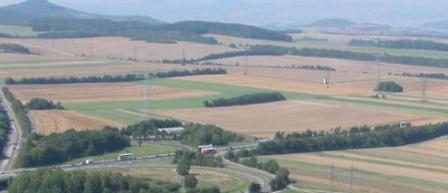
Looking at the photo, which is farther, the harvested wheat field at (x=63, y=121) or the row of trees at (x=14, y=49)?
the row of trees at (x=14, y=49)

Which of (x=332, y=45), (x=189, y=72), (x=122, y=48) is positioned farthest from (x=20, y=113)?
(x=332, y=45)

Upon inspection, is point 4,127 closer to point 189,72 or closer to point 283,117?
point 283,117

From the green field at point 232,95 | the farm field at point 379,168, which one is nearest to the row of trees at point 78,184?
the farm field at point 379,168

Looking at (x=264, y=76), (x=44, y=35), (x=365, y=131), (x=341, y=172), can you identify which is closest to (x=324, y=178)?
(x=341, y=172)

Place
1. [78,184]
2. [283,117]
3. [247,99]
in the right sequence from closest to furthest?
[78,184] → [283,117] → [247,99]

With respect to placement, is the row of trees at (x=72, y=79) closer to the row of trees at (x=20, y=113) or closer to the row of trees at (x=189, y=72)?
the row of trees at (x=189, y=72)

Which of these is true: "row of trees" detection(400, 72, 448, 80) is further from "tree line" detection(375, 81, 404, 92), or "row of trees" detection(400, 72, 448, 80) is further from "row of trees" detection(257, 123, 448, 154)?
"row of trees" detection(257, 123, 448, 154)

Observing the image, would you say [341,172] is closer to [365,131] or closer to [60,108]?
[365,131]
